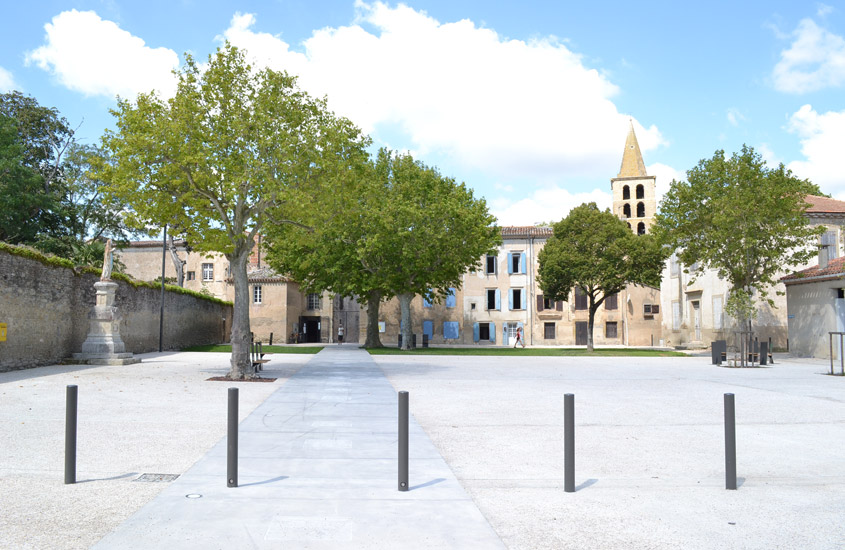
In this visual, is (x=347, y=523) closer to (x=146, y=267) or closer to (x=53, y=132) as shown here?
(x=53, y=132)

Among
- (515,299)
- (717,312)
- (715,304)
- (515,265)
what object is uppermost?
(515,265)

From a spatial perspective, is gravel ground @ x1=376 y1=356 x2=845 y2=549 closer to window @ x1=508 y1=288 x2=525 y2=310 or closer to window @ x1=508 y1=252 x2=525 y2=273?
window @ x1=508 y1=288 x2=525 y2=310

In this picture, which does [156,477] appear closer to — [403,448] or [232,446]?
[232,446]

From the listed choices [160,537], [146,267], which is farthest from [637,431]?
[146,267]

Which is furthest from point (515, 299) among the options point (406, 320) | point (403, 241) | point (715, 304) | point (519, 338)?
point (403, 241)

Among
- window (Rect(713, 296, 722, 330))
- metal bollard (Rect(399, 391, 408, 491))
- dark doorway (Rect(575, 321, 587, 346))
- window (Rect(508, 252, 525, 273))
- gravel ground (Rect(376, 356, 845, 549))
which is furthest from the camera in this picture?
window (Rect(508, 252, 525, 273))

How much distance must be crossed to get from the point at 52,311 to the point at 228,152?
8442 millimetres

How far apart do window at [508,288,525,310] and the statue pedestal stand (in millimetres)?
33187

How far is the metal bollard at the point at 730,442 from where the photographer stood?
216 inches

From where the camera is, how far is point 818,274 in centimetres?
2873

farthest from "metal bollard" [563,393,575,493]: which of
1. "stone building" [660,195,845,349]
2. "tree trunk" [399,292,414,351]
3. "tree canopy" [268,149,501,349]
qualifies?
"tree trunk" [399,292,414,351]

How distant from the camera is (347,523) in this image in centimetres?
450

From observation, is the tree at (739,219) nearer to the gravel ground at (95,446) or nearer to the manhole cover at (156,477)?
the gravel ground at (95,446)

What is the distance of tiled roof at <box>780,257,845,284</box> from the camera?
1077 inches
